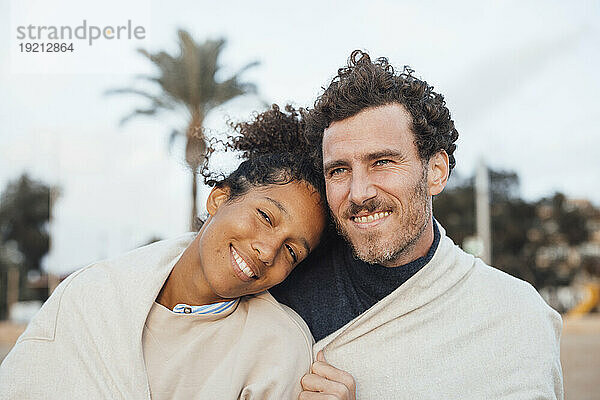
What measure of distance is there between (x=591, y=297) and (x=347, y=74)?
4113 centimetres

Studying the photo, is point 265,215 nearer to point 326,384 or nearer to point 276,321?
point 276,321

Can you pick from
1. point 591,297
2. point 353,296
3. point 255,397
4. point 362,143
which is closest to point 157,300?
point 255,397

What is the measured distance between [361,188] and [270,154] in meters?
0.59

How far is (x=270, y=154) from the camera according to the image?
126 inches

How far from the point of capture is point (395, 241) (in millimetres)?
2910

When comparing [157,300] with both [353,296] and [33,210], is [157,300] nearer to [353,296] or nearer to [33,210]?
[353,296]

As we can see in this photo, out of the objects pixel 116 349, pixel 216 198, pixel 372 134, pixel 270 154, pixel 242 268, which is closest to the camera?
pixel 116 349

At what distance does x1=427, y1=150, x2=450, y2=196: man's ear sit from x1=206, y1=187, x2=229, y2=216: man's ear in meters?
0.95

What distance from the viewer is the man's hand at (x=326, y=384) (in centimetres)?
254

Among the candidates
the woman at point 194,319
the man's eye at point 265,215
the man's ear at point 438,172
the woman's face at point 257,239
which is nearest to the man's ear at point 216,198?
the woman at point 194,319

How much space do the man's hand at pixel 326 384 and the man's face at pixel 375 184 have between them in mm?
511

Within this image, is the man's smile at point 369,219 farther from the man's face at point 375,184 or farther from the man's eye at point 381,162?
the man's eye at point 381,162

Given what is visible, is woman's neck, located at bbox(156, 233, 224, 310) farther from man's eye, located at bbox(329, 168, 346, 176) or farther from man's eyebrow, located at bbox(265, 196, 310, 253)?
man's eye, located at bbox(329, 168, 346, 176)

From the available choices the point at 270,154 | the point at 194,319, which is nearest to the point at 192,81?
the point at 270,154
